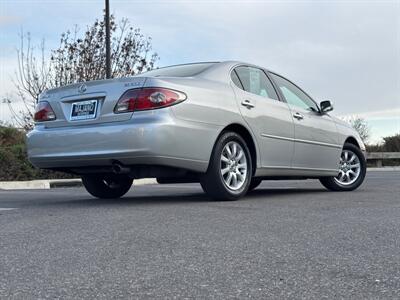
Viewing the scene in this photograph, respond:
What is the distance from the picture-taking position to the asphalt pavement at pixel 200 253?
276cm

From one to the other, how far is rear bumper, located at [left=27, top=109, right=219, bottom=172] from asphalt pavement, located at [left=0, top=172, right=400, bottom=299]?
19.3 inches

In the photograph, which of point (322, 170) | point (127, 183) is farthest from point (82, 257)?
point (322, 170)

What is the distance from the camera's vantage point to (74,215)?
5059mm

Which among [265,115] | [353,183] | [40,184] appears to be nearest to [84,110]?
[265,115]

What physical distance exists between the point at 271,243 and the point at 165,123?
6.65 feet

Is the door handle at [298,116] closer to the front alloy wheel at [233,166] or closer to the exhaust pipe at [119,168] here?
the front alloy wheel at [233,166]

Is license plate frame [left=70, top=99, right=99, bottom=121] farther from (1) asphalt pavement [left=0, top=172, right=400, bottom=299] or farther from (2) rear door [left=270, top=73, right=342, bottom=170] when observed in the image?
(2) rear door [left=270, top=73, right=342, bottom=170]

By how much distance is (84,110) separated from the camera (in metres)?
5.82

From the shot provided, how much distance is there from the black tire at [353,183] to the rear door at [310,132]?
0.99 feet

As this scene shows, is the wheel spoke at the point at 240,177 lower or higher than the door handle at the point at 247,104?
lower

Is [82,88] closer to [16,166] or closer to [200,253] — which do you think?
[200,253]

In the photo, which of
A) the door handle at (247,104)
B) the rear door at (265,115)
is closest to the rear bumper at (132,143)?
the door handle at (247,104)

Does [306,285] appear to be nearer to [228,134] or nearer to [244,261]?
[244,261]

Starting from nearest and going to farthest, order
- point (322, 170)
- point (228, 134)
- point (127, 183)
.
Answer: point (228, 134)
point (127, 183)
point (322, 170)
